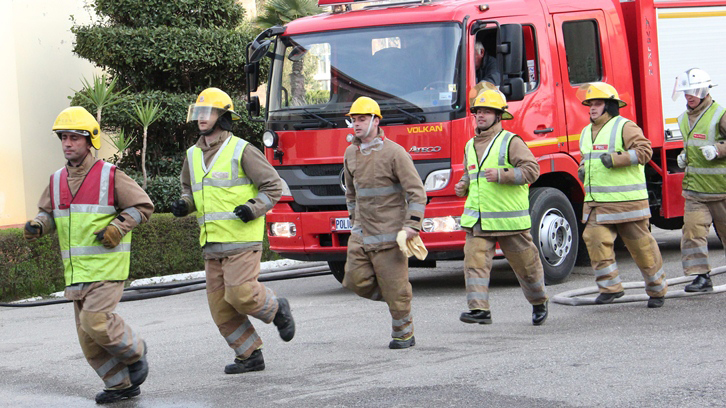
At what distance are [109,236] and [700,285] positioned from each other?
17.8 ft

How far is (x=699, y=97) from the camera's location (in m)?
9.34

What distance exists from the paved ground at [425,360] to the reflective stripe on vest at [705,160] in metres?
0.97

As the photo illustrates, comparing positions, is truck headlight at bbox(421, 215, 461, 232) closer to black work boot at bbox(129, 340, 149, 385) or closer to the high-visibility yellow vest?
the high-visibility yellow vest

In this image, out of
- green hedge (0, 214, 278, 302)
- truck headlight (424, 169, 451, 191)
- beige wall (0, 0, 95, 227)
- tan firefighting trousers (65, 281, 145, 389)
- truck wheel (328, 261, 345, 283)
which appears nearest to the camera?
tan firefighting trousers (65, 281, 145, 389)

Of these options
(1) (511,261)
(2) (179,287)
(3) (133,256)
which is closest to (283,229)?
(2) (179,287)

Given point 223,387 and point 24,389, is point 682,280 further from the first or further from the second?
point 24,389

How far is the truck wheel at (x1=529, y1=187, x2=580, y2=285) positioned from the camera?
10383 millimetres

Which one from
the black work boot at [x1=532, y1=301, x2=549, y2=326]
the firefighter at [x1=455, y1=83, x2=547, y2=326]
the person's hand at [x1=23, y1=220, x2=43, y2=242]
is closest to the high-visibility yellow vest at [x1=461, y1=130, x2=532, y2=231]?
the firefighter at [x1=455, y1=83, x2=547, y2=326]

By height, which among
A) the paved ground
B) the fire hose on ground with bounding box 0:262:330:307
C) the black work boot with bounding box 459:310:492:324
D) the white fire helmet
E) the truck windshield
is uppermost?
the truck windshield

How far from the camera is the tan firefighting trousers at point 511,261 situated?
806 centimetres

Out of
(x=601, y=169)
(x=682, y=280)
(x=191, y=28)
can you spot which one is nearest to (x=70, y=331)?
(x=601, y=169)

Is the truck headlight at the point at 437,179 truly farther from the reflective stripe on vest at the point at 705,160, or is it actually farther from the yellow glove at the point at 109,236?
the yellow glove at the point at 109,236

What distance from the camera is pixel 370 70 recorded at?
10.1 m

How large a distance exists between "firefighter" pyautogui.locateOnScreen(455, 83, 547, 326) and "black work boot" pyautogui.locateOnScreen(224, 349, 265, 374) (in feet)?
5.96
